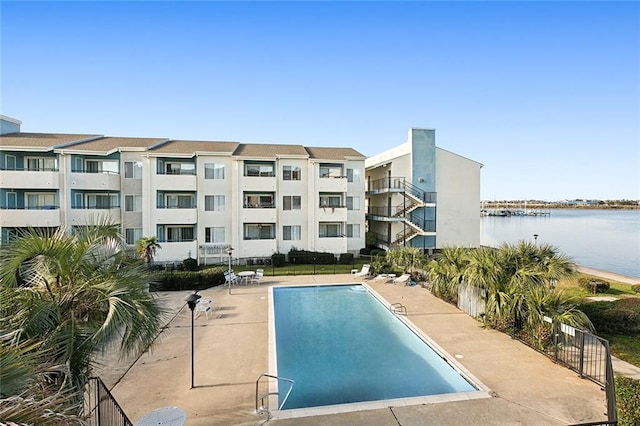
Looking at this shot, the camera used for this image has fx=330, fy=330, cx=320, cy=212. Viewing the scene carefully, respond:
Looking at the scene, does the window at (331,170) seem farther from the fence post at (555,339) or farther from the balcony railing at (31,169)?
the fence post at (555,339)

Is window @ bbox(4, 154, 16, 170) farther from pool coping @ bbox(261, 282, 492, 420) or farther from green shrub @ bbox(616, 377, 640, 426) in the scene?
green shrub @ bbox(616, 377, 640, 426)

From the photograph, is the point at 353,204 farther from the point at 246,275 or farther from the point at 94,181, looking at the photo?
the point at 94,181

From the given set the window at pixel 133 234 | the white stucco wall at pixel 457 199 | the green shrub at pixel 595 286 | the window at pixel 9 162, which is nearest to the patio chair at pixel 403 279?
the green shrub at pixel 595 286

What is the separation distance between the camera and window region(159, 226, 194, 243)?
28094 millimetres

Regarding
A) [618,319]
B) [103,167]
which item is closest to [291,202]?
[103,167]

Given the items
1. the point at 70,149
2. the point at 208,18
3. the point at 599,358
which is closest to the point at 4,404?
the point at 599,358

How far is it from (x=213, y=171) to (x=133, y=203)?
725cm

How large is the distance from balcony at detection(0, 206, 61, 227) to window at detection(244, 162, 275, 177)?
15.0m

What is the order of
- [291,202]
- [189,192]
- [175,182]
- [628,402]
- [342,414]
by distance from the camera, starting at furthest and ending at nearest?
[291,202] → [189,192] → [175,182] → [342,414] → [628,402]

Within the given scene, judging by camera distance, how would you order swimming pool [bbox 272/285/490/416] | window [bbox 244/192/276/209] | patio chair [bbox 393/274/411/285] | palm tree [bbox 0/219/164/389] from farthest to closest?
window [bbox 244/192/276/209], patio chair [bbox 393/274/411/285], swimming pool [bbox 272/285/490/416], palm tree [bbox 0/219/164/389]

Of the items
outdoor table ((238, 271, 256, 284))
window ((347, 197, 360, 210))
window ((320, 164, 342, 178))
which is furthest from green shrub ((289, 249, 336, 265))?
window ((320, 164, 342, 178))

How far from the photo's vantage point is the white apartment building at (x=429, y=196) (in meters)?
32.4

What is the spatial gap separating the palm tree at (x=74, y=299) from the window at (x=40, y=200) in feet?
88.7

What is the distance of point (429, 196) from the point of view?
3266 cm
